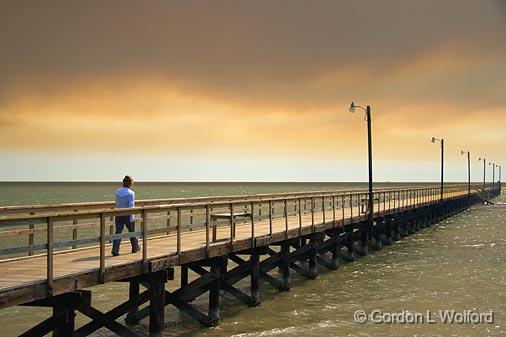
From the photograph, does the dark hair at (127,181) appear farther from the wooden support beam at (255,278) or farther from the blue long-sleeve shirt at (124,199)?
the wooden support beam at (255,278)

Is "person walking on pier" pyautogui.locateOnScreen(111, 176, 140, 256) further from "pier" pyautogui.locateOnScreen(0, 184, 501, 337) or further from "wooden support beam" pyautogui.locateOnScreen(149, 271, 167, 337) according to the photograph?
"wooden support beam" pyautogui.locateOnScreen(149, 271, 167, 337)

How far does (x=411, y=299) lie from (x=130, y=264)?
9776 millimetres

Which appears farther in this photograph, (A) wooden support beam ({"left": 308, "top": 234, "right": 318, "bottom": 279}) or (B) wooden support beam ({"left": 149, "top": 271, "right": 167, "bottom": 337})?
(A) wooden support beam ({"left": 308, "top": 234, "right": 318, "bottom": 279})

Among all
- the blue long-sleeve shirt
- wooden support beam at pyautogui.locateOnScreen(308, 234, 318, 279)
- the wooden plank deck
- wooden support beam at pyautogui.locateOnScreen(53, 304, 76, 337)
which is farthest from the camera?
wooden support beam at pyautogui.locateOnScreen(308, 234, 318, 279)

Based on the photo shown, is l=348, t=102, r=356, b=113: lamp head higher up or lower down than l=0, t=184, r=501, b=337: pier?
higher up

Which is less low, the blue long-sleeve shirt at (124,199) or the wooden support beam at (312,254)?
the blue long-sleeve shirt at (124,199)

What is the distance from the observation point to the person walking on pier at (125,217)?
37.2 ft

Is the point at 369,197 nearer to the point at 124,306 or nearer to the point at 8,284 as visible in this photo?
the point at 124,306

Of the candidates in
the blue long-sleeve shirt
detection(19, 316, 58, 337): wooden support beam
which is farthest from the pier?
the blue long-sleeve shirt

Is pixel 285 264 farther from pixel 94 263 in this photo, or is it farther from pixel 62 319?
pixel 62 319

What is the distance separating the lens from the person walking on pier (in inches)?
446

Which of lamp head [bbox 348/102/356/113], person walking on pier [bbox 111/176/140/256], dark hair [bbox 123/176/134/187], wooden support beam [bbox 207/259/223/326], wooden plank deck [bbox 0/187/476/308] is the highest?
lamp head [bbox 348/102/356/113]

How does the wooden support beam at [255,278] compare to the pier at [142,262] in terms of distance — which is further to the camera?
the wooden support beam at [255,278]

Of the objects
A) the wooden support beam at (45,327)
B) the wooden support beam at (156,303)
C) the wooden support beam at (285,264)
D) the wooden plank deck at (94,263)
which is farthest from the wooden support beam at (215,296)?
the wooden support beam at (45,327)
